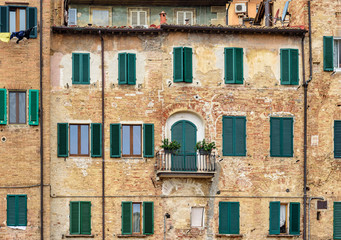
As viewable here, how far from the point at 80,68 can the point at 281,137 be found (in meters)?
9.39

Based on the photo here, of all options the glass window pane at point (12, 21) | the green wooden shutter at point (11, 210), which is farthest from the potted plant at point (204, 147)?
the glass window pane at point (12, 21)

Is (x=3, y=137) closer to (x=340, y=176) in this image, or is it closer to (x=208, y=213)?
(x=208, y=213)

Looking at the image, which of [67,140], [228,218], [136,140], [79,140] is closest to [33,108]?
[67,140]

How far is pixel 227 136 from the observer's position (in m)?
31.9

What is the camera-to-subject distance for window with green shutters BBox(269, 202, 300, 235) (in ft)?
Result: 104

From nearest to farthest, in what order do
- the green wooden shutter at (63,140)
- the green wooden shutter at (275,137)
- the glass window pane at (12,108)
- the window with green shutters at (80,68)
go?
1. the glass window pane at (12,108)
2. the green wooden shutter at (63,140)
3. the window with green shutters at (80,68)
4. the green wooden shutter at (275,137)

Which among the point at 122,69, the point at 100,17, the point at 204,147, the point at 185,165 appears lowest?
the point at 185,165

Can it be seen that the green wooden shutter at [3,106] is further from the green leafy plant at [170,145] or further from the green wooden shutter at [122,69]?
the green leafy plant at [170,145]

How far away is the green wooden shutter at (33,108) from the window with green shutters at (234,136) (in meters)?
8.17

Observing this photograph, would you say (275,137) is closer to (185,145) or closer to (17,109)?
(185,145)

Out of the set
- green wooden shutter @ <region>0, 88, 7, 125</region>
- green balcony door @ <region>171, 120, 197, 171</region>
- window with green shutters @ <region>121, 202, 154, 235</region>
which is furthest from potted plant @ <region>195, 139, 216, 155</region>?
green wooden shutter @ <region>0, 88, 7, 125</region>

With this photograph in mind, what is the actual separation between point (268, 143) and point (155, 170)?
517 cm

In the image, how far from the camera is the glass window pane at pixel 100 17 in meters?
41.2

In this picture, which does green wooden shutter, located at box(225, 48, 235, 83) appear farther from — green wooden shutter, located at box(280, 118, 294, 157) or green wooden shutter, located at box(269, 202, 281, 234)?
green wooden shutter, located at box(269, 202, 281, 234)
